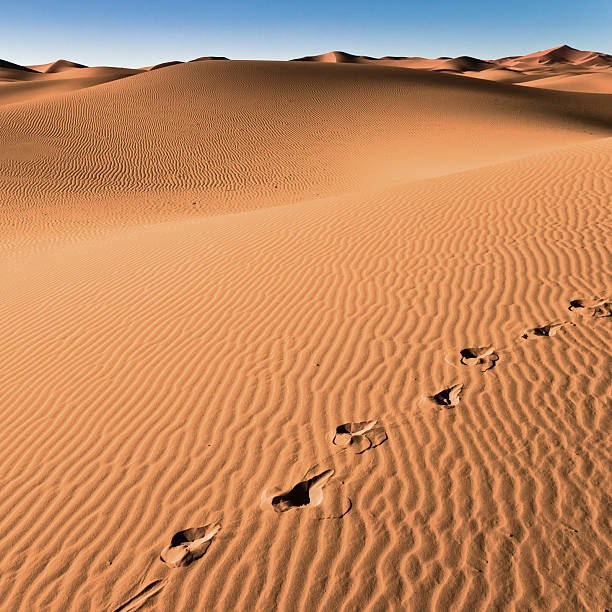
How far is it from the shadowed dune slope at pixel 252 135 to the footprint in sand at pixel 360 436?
1515cm

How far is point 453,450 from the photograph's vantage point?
4.11m

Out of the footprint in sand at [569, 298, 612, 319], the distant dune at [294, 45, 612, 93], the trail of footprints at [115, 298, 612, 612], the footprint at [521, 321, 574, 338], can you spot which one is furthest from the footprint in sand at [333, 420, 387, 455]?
the distant dune at [294, 45, 612, 93]

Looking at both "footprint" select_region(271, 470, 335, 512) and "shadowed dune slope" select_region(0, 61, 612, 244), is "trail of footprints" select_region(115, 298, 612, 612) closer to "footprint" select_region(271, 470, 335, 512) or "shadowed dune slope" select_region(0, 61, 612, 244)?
"footprint" select_region(271, 470, 335, 512)

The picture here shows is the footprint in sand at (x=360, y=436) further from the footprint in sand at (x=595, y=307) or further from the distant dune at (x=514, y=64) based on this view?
the distant dune at (x=514, y=64)

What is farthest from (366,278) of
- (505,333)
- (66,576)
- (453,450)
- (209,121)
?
(209,121)

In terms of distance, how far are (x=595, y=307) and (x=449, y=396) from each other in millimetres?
2387

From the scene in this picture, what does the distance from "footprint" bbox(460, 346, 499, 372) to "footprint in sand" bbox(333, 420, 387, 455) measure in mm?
1341

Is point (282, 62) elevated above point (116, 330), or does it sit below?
above

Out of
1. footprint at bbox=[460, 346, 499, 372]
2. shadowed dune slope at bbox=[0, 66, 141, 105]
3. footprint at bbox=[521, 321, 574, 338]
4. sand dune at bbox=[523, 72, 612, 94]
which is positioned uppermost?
shadowed dune slope at bbox=[0, 66, 141, 105]

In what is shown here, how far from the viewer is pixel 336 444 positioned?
4.31 metres

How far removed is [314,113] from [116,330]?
89.8 ft

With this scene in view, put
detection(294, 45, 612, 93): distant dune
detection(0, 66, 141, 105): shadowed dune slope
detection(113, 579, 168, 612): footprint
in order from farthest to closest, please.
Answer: detection(294, 45, 612, 93): distant dune < detection(0, 66, 141, 105): shadowed dune slope < detection(113, 579, 168, 612): footprint

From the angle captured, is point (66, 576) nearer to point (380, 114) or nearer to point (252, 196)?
point (252, 196)

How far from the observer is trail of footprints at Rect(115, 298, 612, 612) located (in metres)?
3.47
